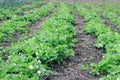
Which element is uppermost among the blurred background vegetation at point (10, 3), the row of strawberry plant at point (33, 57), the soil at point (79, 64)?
the row of strawberry plant at point (33, 57)

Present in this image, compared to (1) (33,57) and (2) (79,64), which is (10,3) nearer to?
(2) (79,64)

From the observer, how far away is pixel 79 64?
7.76 meters

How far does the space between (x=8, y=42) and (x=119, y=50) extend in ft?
13.6

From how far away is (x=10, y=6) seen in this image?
979 inches

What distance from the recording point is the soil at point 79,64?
6.80 metres

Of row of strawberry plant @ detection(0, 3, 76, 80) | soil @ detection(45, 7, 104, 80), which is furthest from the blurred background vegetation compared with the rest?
row of strawberry plant @ detection(0, 3, 76, 80)

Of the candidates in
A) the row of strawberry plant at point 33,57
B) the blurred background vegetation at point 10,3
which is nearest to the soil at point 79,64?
the row of strawberry plant at point 33,57

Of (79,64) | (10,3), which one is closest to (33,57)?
(79,64)

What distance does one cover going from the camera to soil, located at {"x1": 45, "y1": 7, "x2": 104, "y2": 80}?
6.80 meters

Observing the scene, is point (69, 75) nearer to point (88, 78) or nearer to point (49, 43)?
point (88, 78)

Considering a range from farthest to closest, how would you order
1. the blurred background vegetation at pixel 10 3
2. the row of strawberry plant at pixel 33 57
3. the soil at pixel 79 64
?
the blurred background vegetation at pixel 10 3 → the soil at pixel 79 64 → the row of strawberry plant at pixel 33 57

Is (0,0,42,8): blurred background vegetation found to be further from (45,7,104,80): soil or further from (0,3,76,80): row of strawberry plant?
(0,3,76,80): row of strawberry plant

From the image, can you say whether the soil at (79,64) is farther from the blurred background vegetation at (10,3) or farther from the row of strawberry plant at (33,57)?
the blurred background vegetation at (10,3)

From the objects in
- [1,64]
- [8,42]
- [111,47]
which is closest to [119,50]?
[111,47]
